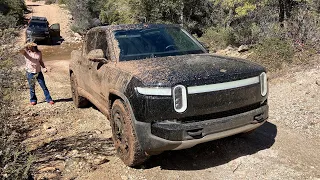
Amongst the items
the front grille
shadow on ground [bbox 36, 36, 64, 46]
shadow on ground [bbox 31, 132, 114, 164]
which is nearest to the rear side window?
shadow on ground [bbox 31, 132, 114, 164]

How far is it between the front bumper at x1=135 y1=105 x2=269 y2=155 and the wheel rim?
0.45 metres

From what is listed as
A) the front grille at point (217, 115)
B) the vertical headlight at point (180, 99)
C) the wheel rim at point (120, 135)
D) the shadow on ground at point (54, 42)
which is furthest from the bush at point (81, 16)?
the vertical headlight at point (180, 99)

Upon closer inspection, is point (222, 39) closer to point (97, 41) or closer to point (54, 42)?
point (97, 41)

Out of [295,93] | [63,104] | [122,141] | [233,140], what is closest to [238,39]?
[295,93]

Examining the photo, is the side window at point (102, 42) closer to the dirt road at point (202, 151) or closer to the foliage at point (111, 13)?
the dirt road at point (202, 151)

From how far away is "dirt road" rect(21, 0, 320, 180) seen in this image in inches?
147

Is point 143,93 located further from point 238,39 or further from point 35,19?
point 35,19

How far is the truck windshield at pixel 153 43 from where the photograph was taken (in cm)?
438

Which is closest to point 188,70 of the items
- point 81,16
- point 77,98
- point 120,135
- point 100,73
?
point 120,135

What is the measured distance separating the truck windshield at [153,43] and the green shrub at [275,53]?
4.15 m

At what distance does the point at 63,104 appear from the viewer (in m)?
7.27

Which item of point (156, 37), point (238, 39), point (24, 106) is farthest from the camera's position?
point (238, 39)

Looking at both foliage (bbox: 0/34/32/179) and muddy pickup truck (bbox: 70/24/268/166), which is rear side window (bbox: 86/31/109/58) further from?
foliage (bbox: 0/34/32/179)

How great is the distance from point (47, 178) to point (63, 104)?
380cm
